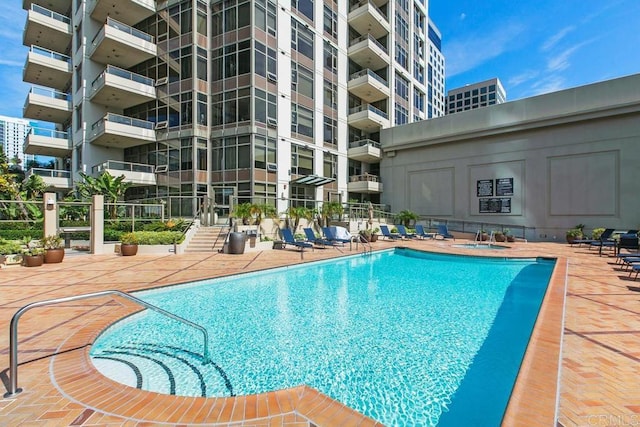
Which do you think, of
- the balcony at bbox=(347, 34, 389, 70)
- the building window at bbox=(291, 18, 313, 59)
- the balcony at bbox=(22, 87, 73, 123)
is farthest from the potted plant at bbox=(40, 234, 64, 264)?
the balcony at bbox=(347, 34, 389, 70)

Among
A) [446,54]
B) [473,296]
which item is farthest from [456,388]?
[446,54]

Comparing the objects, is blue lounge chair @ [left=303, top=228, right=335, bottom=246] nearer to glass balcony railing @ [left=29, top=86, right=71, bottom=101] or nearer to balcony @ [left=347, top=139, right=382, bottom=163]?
balcony @ [left=347, top=139, right=382, bottom=163]

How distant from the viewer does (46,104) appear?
92.9 feet

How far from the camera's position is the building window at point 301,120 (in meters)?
25.3

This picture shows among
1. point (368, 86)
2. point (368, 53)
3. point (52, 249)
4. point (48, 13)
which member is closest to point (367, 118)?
point (368, 86)

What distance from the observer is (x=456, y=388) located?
4000mm

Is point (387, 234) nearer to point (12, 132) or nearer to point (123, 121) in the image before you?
point (123, 121)

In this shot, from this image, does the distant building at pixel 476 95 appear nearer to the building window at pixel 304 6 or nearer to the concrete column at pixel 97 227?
the building window at pixel 304 6

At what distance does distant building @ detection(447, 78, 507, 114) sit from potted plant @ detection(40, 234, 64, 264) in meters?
100

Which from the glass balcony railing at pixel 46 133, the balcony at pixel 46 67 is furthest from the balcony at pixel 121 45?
the glass balcony railing at pixel 46 133

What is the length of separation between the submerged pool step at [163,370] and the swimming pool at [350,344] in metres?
0.01

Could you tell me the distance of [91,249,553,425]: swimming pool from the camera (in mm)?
3904

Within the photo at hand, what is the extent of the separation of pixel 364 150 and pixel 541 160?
45.8 feet

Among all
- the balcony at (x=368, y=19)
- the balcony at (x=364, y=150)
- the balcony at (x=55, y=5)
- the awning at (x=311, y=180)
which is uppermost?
the balcony at (x=55, y=5)
